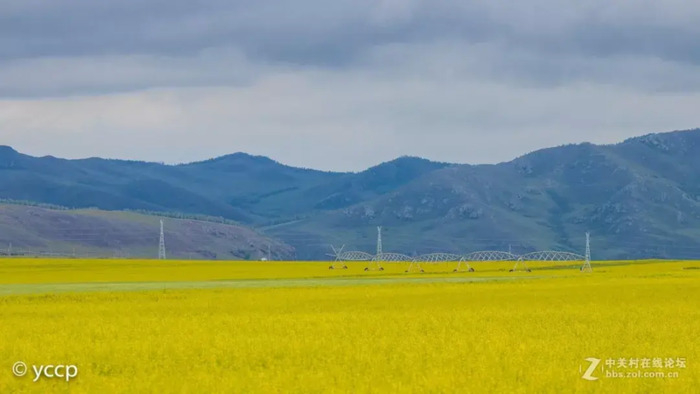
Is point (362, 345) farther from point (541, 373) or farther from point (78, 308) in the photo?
point (78, 308)

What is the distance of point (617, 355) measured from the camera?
135 feet

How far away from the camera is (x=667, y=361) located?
127 ft

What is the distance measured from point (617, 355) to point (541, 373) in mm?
6651

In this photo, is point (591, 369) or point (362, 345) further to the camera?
point (362, 345)

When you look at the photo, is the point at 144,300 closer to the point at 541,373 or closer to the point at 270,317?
the point at 270,317

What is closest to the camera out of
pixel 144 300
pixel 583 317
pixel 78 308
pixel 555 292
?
pixel 583 317

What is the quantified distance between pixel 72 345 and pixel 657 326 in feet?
93.1

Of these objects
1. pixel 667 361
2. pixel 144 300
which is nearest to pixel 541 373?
pixel 667 361

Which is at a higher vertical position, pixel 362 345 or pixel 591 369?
pixel 362 345

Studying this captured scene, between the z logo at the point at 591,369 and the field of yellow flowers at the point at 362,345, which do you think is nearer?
the field of yellow flowers at the point at 362,345

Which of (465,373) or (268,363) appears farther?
(268,363)

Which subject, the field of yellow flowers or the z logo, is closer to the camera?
the field of yellow flowers

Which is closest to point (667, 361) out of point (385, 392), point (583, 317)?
point (385, 392)

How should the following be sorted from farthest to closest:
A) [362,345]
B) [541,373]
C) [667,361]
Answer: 1. [362,345]
2. [667,361]
3. [541,373]
